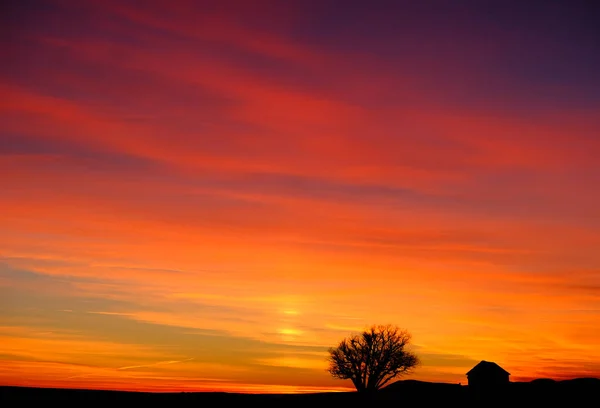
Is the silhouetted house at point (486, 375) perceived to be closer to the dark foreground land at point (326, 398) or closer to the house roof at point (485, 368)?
the house roof at point (485, 368)

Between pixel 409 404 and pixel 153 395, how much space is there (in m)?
27.7

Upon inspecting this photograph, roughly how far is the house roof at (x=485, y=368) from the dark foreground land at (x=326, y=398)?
15.8m

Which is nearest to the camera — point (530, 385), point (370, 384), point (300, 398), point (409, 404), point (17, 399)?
point (17, 399)

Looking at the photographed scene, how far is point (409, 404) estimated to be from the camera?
75.5m

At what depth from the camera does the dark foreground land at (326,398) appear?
7275 centimetres

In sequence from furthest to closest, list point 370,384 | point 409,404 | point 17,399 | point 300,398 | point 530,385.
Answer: point 370,384, point 530,385, point 300,398, point 409,404, point 17,399

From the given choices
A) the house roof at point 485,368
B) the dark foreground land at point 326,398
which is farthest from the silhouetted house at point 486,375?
the dark foreground land at point 326,398

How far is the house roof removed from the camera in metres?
106

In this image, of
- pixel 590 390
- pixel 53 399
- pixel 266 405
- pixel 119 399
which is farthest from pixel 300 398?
pixel 590 390

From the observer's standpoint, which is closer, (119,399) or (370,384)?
(119,399)

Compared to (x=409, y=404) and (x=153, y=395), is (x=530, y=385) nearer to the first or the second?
(x=409, y=404)

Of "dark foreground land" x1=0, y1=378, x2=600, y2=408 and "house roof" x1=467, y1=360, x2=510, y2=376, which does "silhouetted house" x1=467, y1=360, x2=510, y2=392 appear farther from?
"dark foreground land" x1=0, y1=378, x2=600, y2=408

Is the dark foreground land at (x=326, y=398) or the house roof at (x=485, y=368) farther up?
the house roof at (x=485, y=368)

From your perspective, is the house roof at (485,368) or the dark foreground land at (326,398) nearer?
Answer: the dark foreground land at (326,398)
